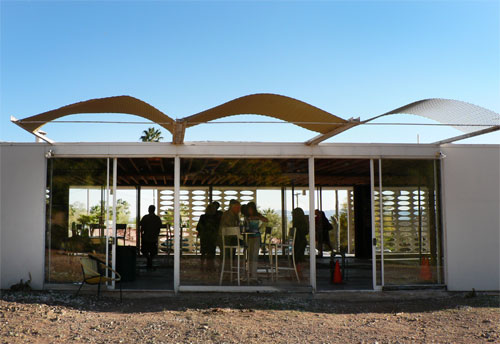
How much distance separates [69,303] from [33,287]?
4.03 ft

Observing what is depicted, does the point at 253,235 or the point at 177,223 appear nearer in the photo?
the point at 177,223

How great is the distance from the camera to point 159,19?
9.62m

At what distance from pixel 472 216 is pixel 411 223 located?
114 centimetres

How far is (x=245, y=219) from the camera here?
9070 millimetres

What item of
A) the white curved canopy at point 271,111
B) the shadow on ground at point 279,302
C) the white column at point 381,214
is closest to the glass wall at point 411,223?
the white column at point 381,214

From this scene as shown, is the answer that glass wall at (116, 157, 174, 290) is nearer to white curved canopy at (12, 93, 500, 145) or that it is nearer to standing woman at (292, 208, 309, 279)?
standing woman at (292, 208, 309, 279)

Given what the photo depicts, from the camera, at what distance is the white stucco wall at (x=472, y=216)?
28.0ft

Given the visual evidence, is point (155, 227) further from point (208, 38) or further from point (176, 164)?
point (208, 38)

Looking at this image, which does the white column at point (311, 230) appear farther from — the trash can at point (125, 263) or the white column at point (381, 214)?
the trash can at point (125, 263)

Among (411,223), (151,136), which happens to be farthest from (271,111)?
(151,136)

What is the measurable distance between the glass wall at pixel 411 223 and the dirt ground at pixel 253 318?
374 millimetres

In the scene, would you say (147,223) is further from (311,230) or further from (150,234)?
(311,230)

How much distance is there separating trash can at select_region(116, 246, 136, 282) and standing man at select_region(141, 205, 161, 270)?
1.91m

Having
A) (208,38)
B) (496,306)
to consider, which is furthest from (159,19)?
(496,306)
